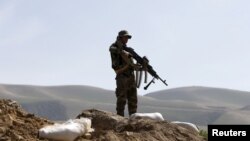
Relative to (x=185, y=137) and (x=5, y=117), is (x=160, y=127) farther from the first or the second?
(x=5, y=117)

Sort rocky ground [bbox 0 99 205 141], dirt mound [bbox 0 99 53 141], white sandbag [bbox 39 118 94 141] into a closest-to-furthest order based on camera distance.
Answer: dirt mound [bbox 0 99 53 141] < white sandbag [bbox 39 118 94 141] < rocky ground [bbox 0 99 205 141]

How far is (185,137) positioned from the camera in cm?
888

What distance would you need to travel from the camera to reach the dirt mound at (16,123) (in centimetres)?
743

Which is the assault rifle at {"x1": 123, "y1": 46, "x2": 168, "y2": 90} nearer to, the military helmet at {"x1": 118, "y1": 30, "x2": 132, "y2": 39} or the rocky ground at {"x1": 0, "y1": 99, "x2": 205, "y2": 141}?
the military helmet at {"x1": 118, "y1": 30, "x2": 132, "y2": 39}

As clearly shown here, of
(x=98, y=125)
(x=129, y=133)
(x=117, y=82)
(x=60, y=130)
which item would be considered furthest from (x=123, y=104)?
(x=60, y=130)

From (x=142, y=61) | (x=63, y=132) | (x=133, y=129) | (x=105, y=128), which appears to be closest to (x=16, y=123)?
(x=63, y=132)

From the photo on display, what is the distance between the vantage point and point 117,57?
448 inches

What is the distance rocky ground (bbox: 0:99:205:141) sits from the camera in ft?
25.7

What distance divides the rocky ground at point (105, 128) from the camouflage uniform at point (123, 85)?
187 cm

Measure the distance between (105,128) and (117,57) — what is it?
2592mm

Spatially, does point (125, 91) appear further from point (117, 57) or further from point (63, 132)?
point (63, 132)

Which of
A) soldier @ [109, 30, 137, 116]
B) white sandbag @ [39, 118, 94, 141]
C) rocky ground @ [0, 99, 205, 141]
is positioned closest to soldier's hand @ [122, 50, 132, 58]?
soldier @ [109, 30, 137, 116]

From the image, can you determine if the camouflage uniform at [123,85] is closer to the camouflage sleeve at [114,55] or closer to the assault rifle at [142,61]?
the camouflage sleeve at [114,55]

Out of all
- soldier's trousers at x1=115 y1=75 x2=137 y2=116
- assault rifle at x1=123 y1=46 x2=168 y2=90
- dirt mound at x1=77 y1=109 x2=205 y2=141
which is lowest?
dirt mound at x1=77 y1=109 x2=205 y2=141
